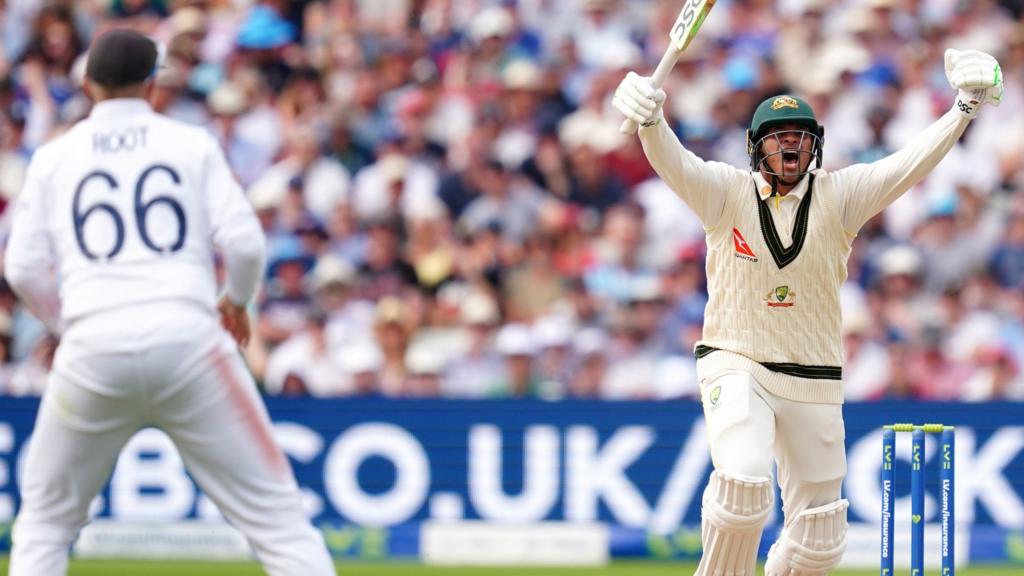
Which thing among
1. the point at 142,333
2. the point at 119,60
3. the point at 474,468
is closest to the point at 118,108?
the point at 119,60

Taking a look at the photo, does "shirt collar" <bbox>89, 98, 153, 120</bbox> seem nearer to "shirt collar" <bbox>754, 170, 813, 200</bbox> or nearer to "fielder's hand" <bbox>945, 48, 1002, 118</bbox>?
"shirt collar" <bbox>754, 170, 813, 200</bbox>

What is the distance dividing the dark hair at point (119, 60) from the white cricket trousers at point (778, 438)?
242cm

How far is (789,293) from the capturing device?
6582 mm

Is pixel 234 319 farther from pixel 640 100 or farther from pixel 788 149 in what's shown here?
pixel 788 149

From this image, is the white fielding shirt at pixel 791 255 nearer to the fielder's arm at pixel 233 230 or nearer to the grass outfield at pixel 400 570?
the fielder's arm at pixel 233 230

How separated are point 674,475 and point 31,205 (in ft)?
18.2

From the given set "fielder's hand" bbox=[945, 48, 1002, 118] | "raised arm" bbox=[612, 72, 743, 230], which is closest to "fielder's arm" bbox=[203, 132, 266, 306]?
"raised arm" bbox=[612, 72, 743, 230]

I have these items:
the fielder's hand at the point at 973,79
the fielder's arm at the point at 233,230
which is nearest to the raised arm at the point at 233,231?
the fielder's arm at the point at 233,230

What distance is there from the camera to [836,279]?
669cm

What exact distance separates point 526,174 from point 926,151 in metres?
5.81

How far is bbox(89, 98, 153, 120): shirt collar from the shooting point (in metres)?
5.64

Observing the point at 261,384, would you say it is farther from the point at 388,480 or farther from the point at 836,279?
the point at 836,279

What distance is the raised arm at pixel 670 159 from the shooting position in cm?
623

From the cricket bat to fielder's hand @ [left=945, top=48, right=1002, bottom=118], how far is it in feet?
3.12
